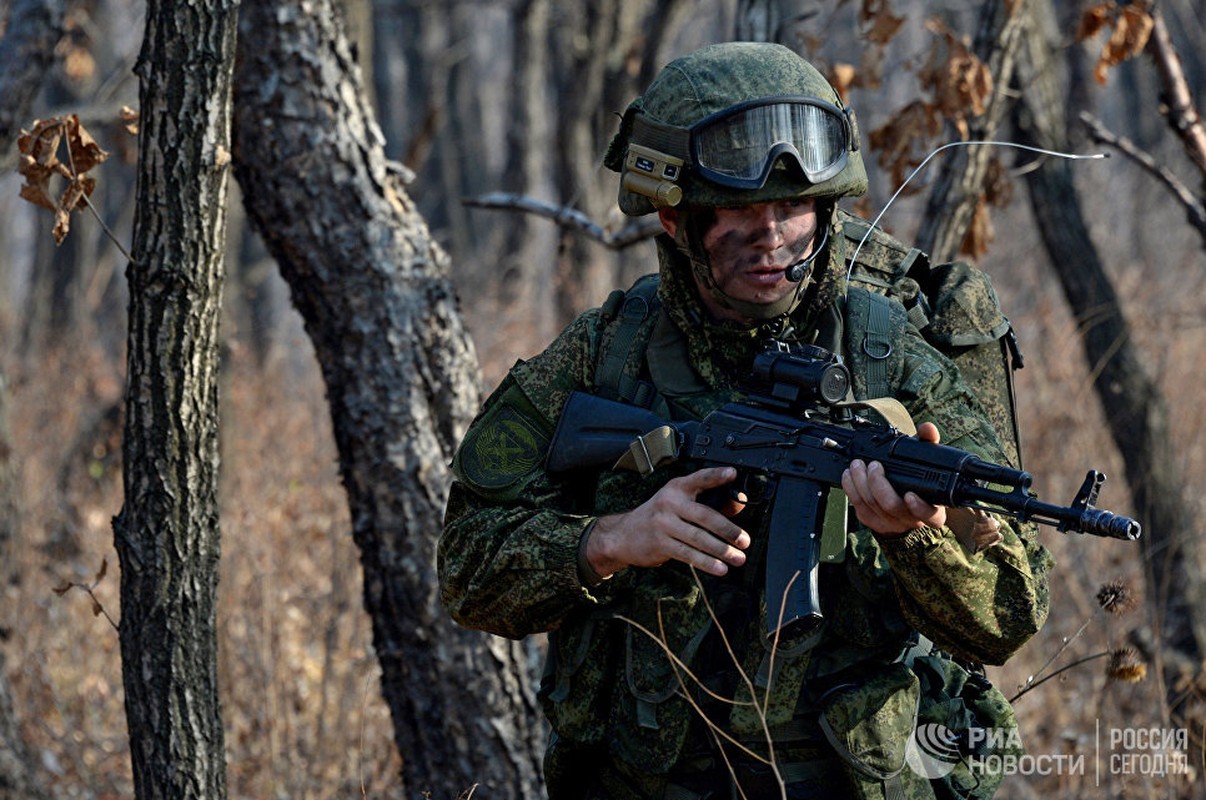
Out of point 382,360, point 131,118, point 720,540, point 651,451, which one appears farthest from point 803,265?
point 382,360

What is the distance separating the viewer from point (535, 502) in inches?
105

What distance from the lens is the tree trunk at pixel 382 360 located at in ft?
12.5

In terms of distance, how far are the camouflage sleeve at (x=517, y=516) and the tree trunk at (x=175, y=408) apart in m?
0.56

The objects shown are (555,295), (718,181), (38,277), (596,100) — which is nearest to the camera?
(718,181)

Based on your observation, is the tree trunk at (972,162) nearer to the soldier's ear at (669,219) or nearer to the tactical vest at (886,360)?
the tactical vest at (886,360)

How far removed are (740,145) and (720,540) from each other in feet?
2.36

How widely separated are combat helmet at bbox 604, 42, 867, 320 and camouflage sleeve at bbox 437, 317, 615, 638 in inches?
12.1

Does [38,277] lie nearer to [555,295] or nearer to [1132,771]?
[555,295]

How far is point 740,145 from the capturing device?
2.60 m

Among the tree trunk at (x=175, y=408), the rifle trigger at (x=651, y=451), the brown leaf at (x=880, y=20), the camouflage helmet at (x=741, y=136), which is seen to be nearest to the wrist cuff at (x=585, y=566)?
the rifle trigger at (x=651, y=451)

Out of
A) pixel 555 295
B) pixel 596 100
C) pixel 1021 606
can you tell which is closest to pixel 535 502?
pixel 1021 606

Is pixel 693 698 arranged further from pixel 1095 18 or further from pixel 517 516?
pixel 1095 18

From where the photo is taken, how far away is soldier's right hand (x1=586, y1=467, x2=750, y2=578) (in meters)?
2.37

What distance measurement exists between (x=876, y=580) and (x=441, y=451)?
5.49 ft
